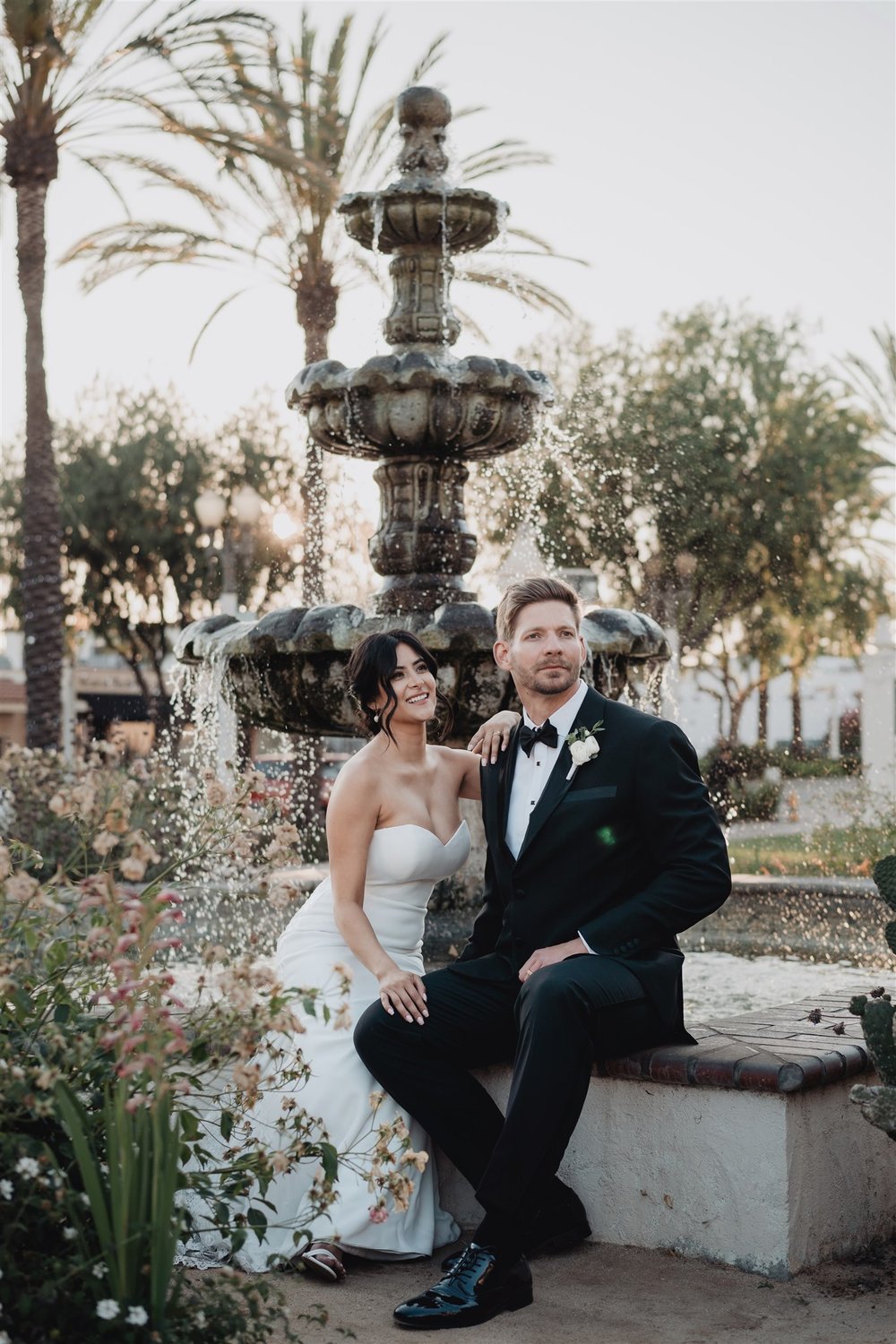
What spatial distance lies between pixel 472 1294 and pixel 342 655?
356 centimetres

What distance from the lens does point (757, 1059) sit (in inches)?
142

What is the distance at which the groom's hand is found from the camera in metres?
3.81

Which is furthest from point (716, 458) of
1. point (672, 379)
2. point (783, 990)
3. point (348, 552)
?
point (783, 990)

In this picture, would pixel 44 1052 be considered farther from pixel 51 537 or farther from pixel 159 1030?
pixel 51 537

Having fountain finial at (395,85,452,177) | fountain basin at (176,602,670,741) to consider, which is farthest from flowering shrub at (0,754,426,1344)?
fountain finial at (395,85,452,177)

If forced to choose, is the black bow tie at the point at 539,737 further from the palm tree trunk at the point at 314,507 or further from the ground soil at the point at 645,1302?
the palm tree trunk at the point at 314,507

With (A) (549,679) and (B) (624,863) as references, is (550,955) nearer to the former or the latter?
(B) (624,863)

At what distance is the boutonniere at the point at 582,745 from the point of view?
3.97m

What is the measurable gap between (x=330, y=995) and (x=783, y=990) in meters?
3.68

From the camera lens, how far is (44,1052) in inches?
122

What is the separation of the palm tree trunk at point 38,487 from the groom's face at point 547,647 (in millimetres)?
13613

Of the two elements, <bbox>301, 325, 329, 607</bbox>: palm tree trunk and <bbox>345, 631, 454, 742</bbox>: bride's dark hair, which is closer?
<bbox>345, 631, 454, 742</bbox>: bride's dark hair

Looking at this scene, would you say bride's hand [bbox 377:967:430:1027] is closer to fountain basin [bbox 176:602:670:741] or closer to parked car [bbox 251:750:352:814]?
parked car [bbox 251:750:352:814]

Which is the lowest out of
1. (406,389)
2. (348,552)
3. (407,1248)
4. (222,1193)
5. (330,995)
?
(407,1248)
